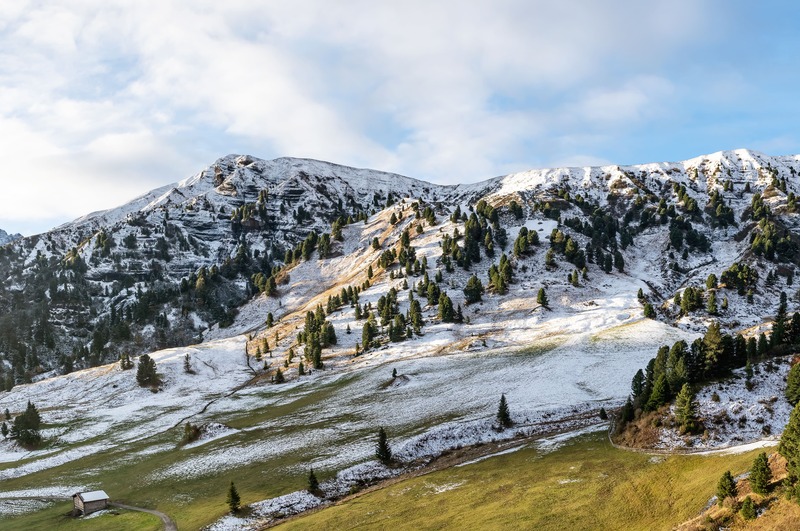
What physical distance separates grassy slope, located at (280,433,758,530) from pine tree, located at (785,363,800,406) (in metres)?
17.0

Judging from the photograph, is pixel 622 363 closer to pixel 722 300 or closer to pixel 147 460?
pixel 722 300

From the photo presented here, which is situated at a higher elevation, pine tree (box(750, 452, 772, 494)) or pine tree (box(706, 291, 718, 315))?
pine tree (box(750, 452, 772, 494))

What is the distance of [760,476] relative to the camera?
38.0 meters

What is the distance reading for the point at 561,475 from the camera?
5781 centimetres

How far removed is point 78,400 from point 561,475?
128m

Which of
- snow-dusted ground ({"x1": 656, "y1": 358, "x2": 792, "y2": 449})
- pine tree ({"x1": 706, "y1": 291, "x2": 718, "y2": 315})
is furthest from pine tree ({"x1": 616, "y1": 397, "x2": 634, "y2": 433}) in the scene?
pine tree ({"x1": 706, "y1": 291, "x2": 718, "y2": 315})

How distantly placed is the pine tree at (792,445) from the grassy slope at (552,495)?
6485 mm

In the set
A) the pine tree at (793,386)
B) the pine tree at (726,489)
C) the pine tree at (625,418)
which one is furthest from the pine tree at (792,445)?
the pine tree at (625,418)

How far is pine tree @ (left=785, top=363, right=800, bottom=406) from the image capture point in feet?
204

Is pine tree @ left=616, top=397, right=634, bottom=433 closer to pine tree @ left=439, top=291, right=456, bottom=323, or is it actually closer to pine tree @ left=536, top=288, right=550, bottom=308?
pine tree @ left=439, top=291, right=456, bottom=323

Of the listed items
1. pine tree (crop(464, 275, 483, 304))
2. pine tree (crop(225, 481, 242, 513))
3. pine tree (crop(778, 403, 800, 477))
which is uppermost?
pine tree (crop(464, 275, 483, 304))

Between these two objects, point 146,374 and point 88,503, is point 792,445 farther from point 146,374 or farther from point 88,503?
point 146,374

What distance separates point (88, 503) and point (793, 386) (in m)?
84.8

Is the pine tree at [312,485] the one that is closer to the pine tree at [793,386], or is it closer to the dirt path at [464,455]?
the dirt path at [464,455]
